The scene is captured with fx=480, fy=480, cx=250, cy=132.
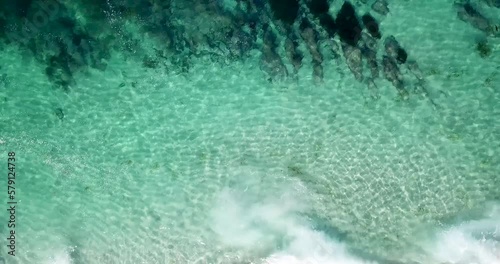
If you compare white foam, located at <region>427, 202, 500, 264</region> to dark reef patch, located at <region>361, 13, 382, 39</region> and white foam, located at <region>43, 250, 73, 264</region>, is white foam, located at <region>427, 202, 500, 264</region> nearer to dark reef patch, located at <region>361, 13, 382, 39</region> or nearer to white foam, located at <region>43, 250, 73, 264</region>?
dark reef patch, located at <region>361, 13, 382, 39</region>

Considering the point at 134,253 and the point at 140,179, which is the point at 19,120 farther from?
the point at 134,253

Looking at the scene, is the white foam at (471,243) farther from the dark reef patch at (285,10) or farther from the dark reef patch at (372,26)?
the dark reef patch at (285,10)

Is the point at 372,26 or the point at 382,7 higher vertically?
the point at 382,7

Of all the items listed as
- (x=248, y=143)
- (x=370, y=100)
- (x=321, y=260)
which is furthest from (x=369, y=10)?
(x=321, y=260)

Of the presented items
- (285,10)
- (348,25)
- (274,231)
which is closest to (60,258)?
(274,231)

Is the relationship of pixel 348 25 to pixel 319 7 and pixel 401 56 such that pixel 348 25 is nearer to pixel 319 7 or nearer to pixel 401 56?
pixel 319 7

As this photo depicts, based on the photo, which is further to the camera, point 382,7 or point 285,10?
point 285,10
